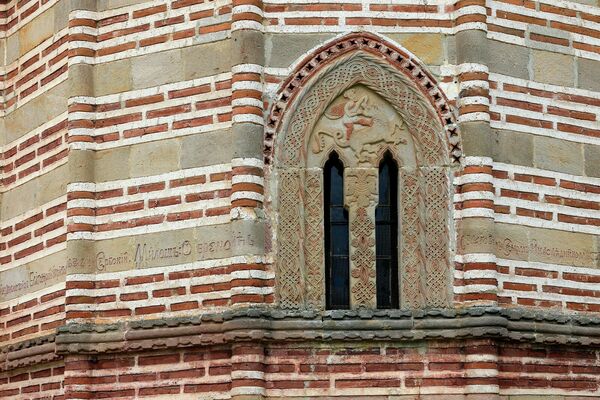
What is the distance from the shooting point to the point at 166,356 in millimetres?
14680

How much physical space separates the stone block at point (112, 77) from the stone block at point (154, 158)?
2.64ft

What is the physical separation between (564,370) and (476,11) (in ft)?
14.2

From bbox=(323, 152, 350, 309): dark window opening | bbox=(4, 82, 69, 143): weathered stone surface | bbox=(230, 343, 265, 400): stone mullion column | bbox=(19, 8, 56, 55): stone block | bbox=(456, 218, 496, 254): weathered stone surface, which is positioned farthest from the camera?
bbox=(19, 8, 56, 55): stone block

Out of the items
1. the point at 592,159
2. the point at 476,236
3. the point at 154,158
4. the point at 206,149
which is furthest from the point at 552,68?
the point at 154,158

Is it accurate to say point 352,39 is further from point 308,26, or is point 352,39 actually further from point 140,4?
point 140,4

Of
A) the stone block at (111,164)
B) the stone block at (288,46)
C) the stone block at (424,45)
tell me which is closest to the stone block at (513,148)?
the stone block at (424,45)

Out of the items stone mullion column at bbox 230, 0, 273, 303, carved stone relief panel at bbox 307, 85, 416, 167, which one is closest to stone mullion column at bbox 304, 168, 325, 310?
carved stone relief panel at bbox 307, 85, 416, 167

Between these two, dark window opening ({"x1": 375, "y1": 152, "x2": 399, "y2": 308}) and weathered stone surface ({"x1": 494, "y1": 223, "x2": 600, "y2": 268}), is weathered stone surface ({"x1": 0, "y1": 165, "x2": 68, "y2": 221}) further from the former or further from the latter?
weathered stone surface ({"x1": 494, "y1": 223, "x2": 600, "y2": 268})

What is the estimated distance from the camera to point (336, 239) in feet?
48.5

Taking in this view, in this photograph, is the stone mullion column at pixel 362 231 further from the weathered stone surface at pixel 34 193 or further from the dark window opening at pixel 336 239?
the weathered stone surface at pixel 34 193

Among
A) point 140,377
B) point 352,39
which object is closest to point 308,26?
point 352,39

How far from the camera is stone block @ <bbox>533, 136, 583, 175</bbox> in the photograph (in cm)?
1519

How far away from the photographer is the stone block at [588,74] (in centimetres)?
1573

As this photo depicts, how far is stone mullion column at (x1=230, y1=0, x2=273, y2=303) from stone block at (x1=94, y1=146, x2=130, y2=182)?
5.35ft
